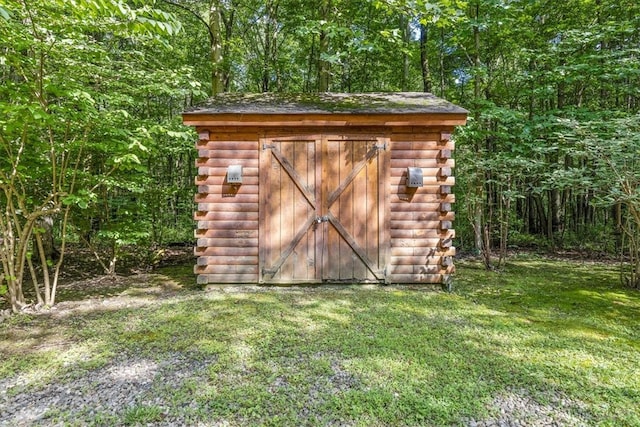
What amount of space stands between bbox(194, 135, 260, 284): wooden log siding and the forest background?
33.4 inches

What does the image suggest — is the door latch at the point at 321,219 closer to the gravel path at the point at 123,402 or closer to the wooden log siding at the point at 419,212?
the wooden log siding at the point at 419,212

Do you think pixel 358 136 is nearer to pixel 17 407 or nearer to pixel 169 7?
pixel 17 407

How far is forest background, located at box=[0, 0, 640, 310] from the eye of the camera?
3623 millimetres

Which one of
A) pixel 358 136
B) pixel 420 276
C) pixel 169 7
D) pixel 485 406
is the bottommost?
pixel 485 406

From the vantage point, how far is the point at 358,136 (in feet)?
16.1

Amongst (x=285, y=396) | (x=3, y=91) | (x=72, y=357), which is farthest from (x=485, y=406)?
(x=3, y=91)

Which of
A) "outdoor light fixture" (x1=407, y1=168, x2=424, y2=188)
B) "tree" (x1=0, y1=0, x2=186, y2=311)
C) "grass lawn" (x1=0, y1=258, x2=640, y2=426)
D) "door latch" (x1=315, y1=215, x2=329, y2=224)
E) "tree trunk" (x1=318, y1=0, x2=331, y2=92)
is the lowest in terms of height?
"grass lawn" (x1=0, y1=258, x2=640, y2=426)

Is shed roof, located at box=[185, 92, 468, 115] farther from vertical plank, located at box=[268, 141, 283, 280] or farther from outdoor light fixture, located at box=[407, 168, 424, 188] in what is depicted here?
outdoor light fixture, located at box=[407, 168, 424, 188]

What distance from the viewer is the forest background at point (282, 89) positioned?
3623 millimetres

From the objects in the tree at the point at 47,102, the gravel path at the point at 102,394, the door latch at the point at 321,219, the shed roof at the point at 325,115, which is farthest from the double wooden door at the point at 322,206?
the gravel path at the point at 102,394

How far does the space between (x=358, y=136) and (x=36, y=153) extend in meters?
4.29

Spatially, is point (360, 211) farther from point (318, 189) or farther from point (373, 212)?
point (318, 189)

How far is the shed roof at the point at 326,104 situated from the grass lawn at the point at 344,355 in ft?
8.43

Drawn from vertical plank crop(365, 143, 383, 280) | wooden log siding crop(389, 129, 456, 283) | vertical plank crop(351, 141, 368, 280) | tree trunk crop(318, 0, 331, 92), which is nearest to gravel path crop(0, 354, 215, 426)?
vertical plank crop(351, 141, 368, 280)
